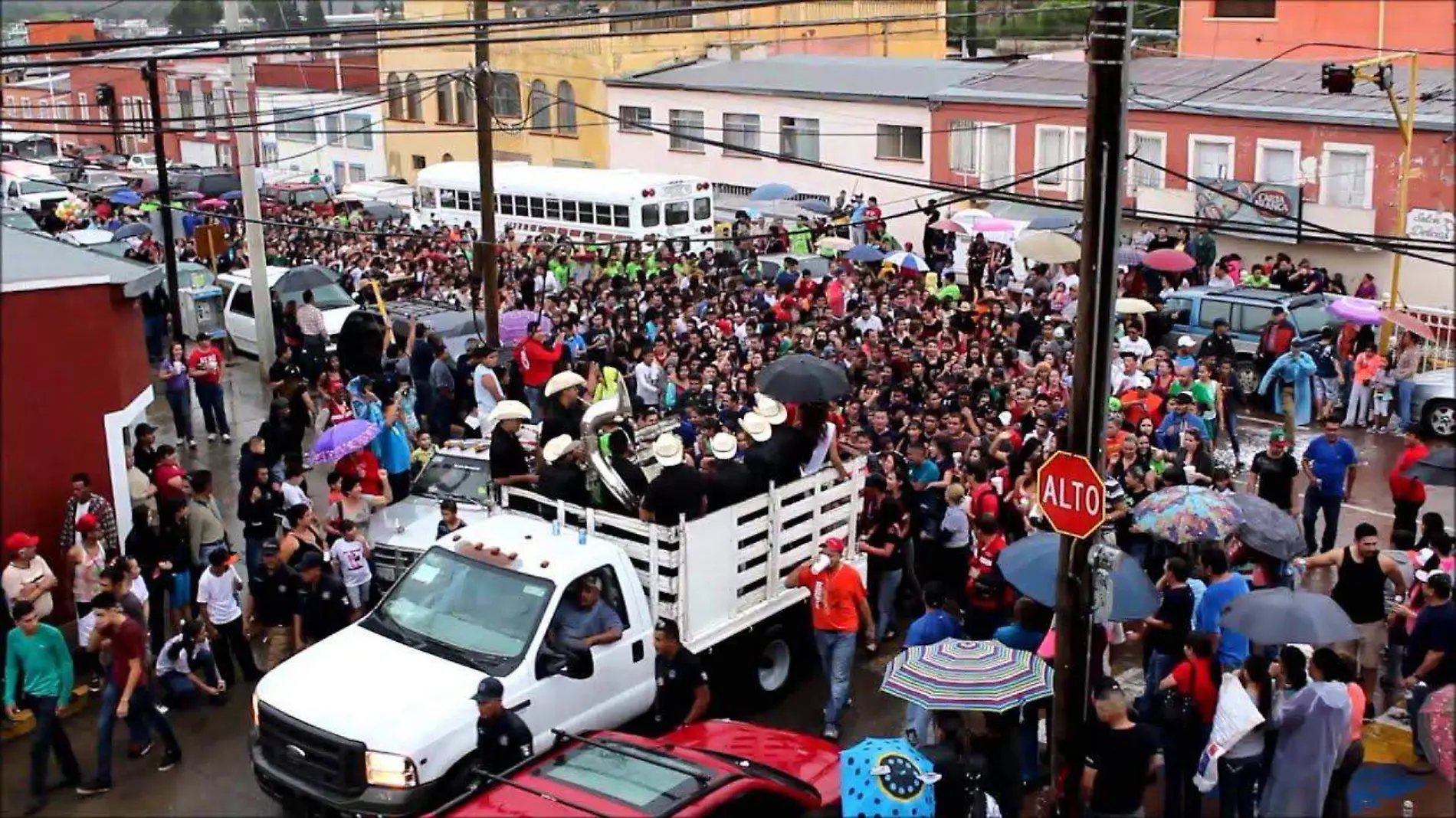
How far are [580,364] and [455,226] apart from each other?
20.6 metres

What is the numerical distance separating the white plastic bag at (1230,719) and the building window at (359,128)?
5268cm

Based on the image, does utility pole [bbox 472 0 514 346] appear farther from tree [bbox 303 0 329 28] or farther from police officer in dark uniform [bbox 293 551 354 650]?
tree [bbox 303 0 329 28]

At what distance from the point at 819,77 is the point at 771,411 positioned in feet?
→ 101

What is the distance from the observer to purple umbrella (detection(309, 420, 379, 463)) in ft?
45.8

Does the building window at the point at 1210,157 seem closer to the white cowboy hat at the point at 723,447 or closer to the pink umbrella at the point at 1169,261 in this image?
the pink umbrella at the point at 1169,261

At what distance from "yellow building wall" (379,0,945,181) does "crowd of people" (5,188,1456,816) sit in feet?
86.7

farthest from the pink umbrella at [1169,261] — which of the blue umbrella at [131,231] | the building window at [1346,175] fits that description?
the blue umbrella at [131,231]

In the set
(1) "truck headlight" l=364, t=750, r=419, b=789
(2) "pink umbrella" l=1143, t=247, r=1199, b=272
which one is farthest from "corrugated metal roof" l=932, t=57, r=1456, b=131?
(1) "truck headlight" l=364, t=750, r=419, b=789

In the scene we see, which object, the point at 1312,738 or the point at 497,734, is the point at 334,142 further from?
the point at 1312,738

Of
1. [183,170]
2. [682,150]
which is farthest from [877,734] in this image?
[183,170]

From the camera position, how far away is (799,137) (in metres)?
40.9

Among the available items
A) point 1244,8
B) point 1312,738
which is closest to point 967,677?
point 1312,738

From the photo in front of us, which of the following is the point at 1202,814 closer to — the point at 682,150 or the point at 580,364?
the point at 580,364

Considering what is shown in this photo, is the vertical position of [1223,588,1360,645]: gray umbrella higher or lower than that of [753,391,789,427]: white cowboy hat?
lower
